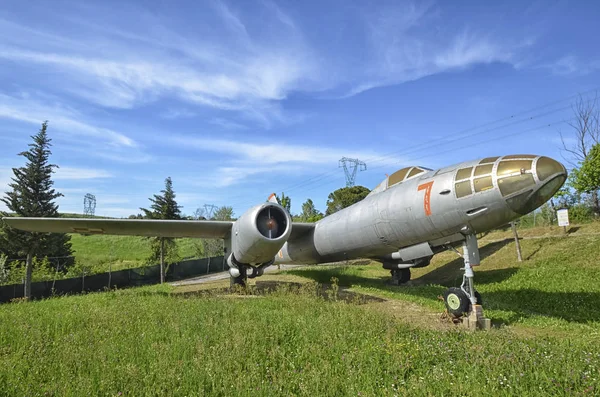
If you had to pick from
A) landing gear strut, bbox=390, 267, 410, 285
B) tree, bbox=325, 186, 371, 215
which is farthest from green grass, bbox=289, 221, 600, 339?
tree, bbox=325, 186, 371, 215

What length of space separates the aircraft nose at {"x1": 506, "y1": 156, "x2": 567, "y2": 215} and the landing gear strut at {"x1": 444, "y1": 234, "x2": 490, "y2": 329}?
1.55 m

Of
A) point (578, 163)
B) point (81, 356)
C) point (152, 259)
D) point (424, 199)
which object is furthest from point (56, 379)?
point (578, 163)

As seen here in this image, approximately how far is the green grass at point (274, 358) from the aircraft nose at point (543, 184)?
106 inches

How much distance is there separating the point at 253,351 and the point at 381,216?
223 inches

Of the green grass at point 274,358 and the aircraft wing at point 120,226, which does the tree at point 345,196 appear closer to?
the aircraft wing at point 120,226

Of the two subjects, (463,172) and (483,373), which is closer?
(483,373)

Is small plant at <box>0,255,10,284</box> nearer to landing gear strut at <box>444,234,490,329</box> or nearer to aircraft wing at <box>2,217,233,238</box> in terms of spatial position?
aircraft wing at <box>2,217,233,238</box>

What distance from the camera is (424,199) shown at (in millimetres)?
8391

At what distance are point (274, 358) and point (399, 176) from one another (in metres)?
6.78

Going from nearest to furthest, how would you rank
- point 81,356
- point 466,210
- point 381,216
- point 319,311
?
point 81,356 → point 466,210 → point 319,311 → point 381,216

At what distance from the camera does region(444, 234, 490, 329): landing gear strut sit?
786cm

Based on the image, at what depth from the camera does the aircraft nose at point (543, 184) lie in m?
6.72

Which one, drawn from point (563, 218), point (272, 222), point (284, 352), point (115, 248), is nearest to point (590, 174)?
point (563, 218)

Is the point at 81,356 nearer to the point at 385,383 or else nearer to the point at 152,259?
the point at 385,383
